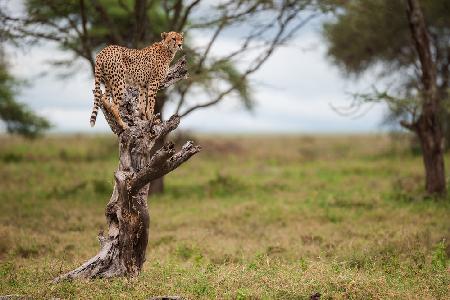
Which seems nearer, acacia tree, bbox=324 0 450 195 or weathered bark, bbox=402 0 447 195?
weathered bark, bbox=402 0 447 195

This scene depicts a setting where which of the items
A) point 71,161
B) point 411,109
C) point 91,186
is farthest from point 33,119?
point 411,109

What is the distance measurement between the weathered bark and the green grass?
69 centimetres

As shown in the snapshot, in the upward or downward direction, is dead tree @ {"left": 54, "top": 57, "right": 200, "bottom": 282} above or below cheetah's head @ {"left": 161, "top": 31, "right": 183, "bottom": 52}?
below

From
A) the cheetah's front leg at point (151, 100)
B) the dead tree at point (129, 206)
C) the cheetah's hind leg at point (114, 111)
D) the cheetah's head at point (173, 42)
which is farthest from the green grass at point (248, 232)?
the cheetah's head at point (173, 42)

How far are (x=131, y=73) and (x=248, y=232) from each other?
212 inches

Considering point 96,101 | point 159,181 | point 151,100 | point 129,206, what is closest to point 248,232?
point 151,100

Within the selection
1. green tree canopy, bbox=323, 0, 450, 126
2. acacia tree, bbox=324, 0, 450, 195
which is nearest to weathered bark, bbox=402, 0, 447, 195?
acacia tree, bbox=324, 0, 450, 195

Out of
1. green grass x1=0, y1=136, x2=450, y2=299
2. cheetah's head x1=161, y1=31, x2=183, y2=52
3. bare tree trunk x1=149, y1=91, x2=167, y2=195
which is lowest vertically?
green grass x1=0, y1=136, x2=450, y2=299

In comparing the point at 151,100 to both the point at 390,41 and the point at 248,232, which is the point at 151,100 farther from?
the point at 390,41

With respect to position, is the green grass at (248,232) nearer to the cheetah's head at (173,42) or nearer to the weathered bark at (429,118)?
the weathered bark at (429,118)

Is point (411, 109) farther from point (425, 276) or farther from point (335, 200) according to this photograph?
point (425, 276)

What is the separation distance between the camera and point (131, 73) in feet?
28.9

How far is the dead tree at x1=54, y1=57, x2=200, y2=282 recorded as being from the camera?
26.2 ft

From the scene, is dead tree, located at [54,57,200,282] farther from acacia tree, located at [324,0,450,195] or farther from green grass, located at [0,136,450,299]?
acacia tree, located at [324,0,450,195]
